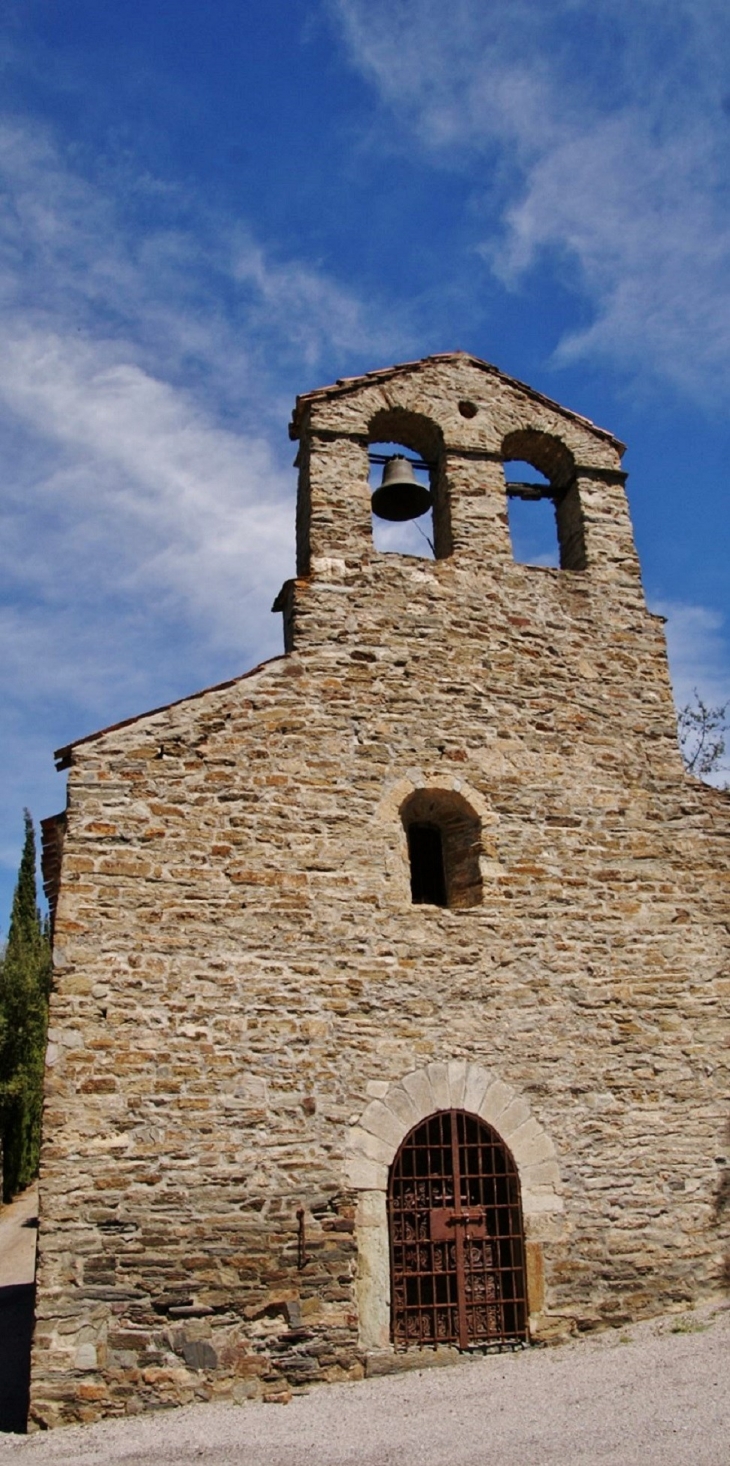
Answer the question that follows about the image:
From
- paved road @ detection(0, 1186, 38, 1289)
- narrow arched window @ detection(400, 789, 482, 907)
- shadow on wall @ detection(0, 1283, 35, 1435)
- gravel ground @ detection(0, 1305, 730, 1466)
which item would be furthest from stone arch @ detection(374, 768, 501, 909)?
paved road @ detection(0, 1186, 38, 1289)

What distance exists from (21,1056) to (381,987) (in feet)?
55.5

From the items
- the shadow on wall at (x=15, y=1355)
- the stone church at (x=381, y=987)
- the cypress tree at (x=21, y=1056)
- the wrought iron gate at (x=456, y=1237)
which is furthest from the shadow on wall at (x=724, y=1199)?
the cypress tree at (x=21, y=1056)

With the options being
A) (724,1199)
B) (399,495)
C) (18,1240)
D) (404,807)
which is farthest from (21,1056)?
(724,1199)

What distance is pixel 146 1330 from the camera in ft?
19.4

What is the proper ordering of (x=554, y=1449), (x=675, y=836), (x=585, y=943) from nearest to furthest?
1. (x=554, y=1449)
2. (x=585, y=943)
3. (x=675, y=836)

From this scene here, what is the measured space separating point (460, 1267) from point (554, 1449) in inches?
67.3

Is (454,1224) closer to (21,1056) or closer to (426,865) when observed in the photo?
(426,865)

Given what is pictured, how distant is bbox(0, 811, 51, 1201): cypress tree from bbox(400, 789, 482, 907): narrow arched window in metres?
15.3

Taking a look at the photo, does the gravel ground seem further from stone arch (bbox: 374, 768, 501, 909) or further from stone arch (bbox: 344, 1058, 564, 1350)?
stone arch (bbox: 374, 768, 501, 909)

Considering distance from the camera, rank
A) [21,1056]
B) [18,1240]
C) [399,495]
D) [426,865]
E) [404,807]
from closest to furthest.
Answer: [404,807]
[426,865]
[399,495]
[18,1240]
[21,1056]

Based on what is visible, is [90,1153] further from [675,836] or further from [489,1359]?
[675,836]

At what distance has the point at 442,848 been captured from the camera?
808 centimetres

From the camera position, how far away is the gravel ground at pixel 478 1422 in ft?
16.2

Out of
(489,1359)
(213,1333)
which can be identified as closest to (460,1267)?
(489,1359)
